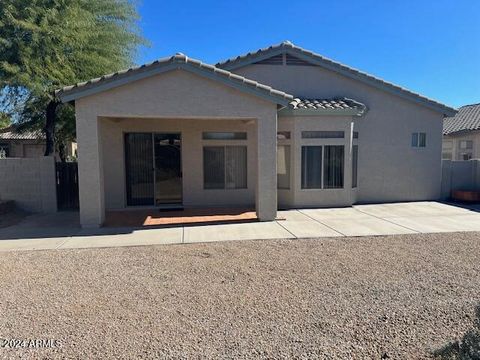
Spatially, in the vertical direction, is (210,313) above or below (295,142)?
below

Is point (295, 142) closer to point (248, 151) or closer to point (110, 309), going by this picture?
point (248, 151)

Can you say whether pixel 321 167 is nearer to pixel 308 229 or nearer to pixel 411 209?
pixel 411 209

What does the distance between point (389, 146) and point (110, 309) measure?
12.4m

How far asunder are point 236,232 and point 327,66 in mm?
8257

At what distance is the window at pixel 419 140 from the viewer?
1372 cm

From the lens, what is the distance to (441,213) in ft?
36.8

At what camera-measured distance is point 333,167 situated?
40.4 feet

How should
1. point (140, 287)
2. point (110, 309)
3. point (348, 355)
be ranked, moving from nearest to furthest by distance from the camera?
point (348, 355)
point (110, 309)
point (140, 287)

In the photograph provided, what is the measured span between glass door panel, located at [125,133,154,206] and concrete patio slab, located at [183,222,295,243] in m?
3.93

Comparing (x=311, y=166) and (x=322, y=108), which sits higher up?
(x=322, y=108)

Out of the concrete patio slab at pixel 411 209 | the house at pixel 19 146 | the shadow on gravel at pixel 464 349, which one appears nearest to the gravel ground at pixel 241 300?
the shadow on gravel at pixel 464 349

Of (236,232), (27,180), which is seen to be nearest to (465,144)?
(236,232)

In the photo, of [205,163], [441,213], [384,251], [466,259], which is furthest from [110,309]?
[441,213]

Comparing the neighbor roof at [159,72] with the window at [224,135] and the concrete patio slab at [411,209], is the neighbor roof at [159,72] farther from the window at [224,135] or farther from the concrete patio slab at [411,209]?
the concrete patio slab at [411,209]
